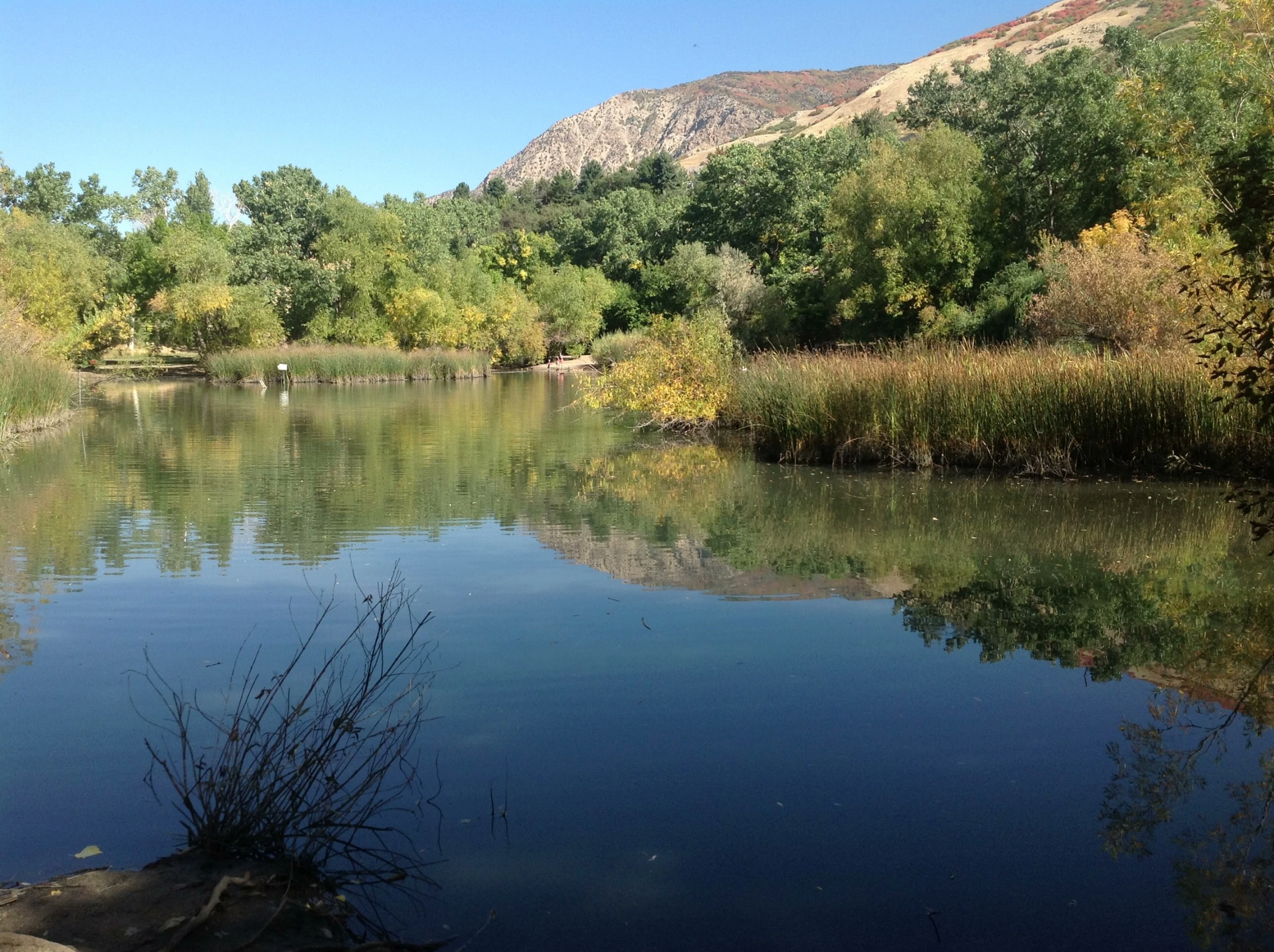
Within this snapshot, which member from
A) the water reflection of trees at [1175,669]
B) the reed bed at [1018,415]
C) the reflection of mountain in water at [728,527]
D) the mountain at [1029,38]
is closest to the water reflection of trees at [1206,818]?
the water reflection of trees at [1175,669]

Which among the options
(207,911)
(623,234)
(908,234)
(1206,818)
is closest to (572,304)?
(623,234)

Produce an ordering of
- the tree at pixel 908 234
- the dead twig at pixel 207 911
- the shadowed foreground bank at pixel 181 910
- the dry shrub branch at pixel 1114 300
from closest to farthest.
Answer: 1. the dead twig at pixel 207 911
2. the shadowed foreground bank at pixel 181 910
3. the dry shrub branch at pixel 1114 300
4. the tree at pixel 908 234

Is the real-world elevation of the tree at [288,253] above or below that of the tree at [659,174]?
below

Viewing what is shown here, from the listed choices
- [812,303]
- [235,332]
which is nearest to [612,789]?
[812,303]

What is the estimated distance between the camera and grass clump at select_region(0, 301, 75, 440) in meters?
20.9

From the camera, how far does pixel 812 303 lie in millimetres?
41688

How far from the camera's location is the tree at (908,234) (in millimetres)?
34562

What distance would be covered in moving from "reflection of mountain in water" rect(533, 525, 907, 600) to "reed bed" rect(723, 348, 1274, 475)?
577 cm

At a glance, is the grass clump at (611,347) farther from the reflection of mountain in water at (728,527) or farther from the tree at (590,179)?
the tree at (590,179)

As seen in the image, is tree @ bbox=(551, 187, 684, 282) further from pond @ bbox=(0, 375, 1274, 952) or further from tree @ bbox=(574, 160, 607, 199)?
pond @ bbox=(0, 375, 1274, 952)

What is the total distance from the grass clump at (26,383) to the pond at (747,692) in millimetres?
8307

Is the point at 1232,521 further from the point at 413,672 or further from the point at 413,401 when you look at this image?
the point at 413,401

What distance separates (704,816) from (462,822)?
1074mm

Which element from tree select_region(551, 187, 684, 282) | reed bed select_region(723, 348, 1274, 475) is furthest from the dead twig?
tree select_region(551, 187, 684, 282)
